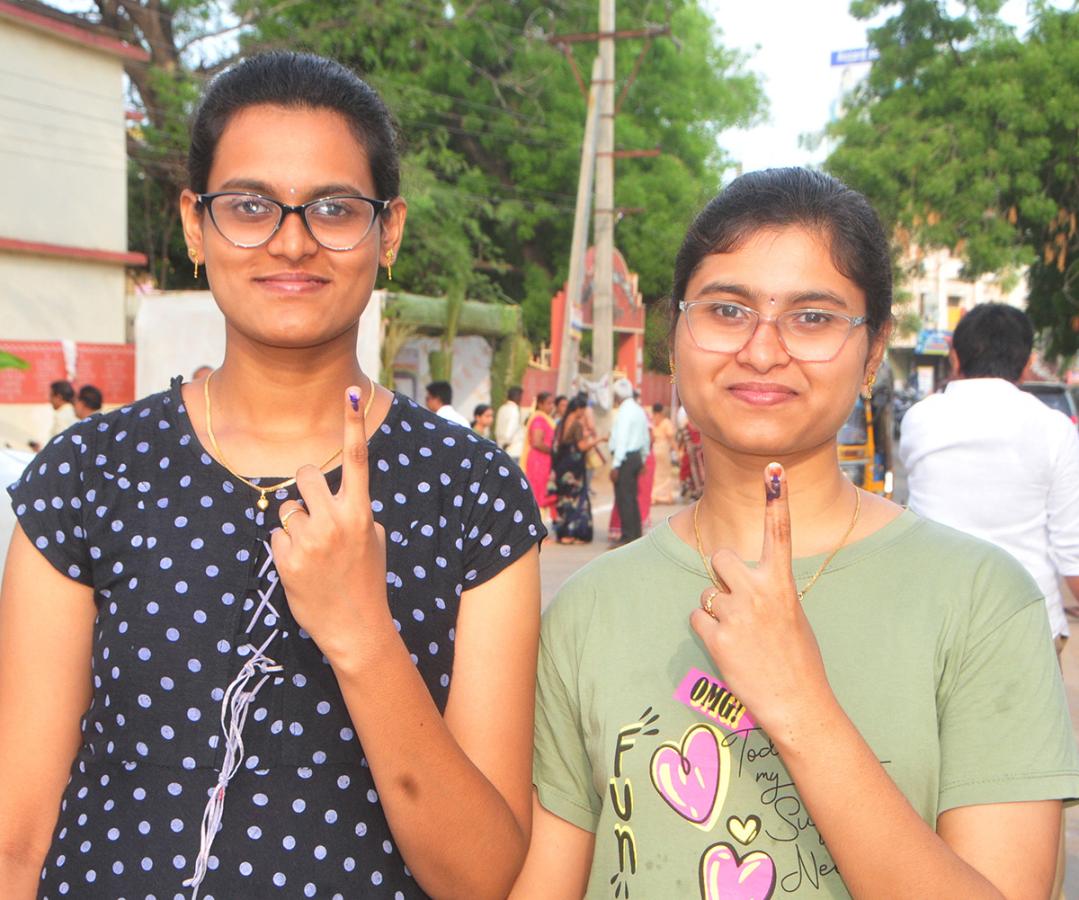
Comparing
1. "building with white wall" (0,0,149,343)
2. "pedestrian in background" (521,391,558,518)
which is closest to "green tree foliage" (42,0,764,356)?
"building with white wall" (0,0,149,343)

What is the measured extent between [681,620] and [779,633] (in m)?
0.31

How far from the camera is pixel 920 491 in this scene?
167 inches

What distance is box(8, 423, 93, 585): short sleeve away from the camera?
169 centimetres

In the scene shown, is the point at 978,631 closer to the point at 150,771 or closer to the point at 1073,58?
the point at 150,771

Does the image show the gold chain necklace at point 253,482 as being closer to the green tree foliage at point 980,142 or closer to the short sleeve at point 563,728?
the short sleeve at point 563,728

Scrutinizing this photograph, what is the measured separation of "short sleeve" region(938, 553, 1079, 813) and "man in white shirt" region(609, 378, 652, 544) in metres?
11.1

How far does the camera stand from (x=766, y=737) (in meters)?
1.65

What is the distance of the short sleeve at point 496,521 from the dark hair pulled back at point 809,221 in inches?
16.2

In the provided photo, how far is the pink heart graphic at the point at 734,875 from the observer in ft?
5.24

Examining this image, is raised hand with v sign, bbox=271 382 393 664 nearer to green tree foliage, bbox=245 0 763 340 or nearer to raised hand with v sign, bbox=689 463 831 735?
raised hand with v sign, bbox=689 463 831 735

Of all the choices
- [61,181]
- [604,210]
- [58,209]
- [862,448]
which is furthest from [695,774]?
[61,181]

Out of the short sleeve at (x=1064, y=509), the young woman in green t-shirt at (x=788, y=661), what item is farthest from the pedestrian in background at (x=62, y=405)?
the young woman in green t-shirt at (x=788, y=661)

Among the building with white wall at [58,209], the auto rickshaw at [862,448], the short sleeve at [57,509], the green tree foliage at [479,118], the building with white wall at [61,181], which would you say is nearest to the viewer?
the short sleeve at [57,509]

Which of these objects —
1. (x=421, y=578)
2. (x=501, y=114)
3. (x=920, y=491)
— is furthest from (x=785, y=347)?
(x=501, y=114)
